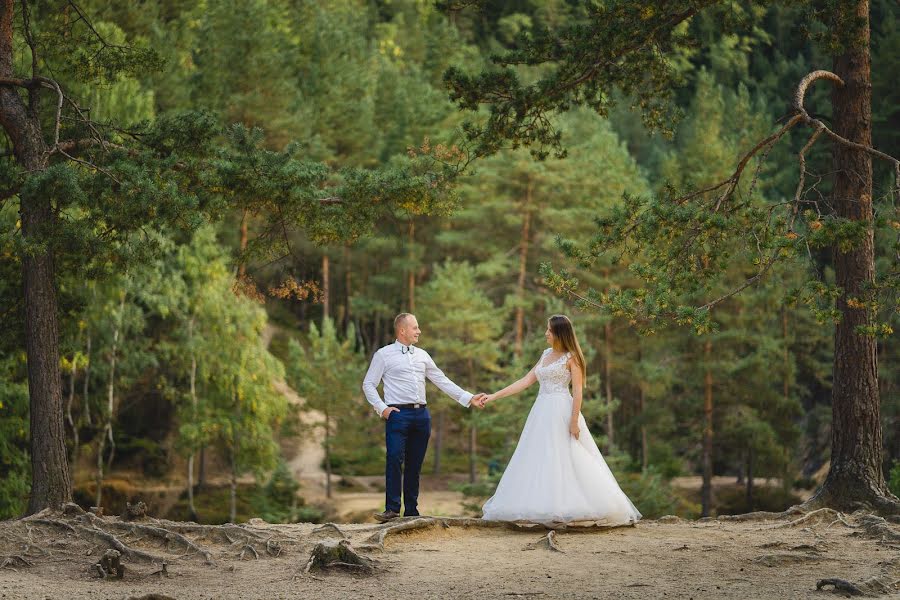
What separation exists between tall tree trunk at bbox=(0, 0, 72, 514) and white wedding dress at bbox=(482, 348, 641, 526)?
4.04 meters

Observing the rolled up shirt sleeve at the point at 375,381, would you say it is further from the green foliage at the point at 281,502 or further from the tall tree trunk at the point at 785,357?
the tall tree trunk at the point at 785,357

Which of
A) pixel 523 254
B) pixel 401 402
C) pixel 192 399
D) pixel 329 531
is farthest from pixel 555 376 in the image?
pixel 523 254

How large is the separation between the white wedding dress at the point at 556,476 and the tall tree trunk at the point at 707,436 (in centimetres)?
2055

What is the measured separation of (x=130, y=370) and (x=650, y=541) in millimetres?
20133

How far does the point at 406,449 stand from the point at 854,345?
15.3 ft

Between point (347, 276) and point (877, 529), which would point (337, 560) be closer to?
point (877, 529)

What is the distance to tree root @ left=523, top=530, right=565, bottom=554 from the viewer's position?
8133mm

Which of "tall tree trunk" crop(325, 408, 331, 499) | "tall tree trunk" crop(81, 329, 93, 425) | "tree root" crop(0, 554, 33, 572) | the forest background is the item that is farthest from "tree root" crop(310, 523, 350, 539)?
"tall tree trunk" crop(325, 408, 331, 499)

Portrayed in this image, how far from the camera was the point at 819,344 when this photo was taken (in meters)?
34.3

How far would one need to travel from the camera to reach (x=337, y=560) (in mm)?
7586

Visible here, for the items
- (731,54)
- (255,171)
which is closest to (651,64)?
(255,171)

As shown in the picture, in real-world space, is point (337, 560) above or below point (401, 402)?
below

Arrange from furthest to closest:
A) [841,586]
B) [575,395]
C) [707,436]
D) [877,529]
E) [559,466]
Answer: [707,436] < [575,395] < [559,466] < [877,529] < [841,586]

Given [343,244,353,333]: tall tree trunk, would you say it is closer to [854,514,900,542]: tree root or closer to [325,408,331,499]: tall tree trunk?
[325,408,331,499]: tall tree trunk
